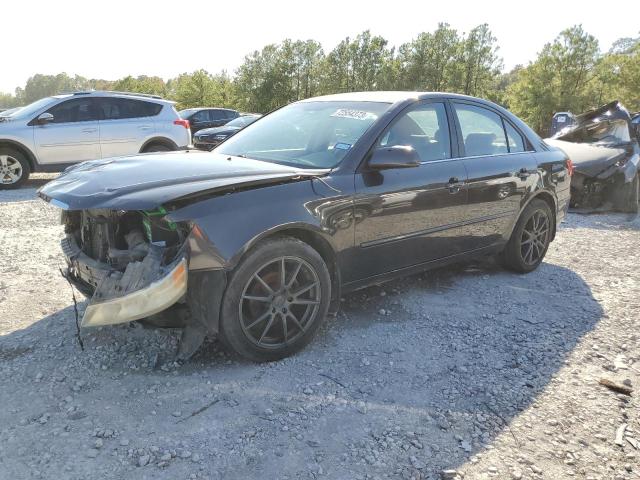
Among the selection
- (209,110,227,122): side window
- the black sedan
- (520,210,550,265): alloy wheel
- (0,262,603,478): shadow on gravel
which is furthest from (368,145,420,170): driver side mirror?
(209,110,227,122): side window

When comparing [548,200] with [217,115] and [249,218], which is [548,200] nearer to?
[249,218]

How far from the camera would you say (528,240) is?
5066mm

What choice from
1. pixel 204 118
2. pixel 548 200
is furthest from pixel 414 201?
pixel 204 118

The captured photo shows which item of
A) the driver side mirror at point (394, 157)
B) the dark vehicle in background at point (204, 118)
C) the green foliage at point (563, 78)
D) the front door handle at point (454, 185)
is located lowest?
the front door handle at point (454, 185)

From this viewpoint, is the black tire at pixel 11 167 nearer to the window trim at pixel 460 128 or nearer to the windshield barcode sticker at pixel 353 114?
the windshield barcode sticker at pixel 353 114

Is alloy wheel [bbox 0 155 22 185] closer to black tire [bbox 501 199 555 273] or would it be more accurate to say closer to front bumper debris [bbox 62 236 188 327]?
front bumper debris [bbox 62 236 188 327]

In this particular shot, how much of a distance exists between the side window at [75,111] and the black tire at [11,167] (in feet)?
3.04

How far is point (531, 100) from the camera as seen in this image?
32.2 m

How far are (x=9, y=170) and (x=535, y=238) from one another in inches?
352

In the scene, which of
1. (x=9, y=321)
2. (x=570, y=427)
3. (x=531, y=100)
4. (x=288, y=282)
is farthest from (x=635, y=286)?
(x=531, y=100)

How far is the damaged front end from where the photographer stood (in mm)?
2719

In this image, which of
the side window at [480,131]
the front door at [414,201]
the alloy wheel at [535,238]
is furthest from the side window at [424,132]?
the alloy wheel at [535,238]

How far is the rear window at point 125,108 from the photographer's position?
1020 centimetres

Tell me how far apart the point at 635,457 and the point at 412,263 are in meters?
1.88
